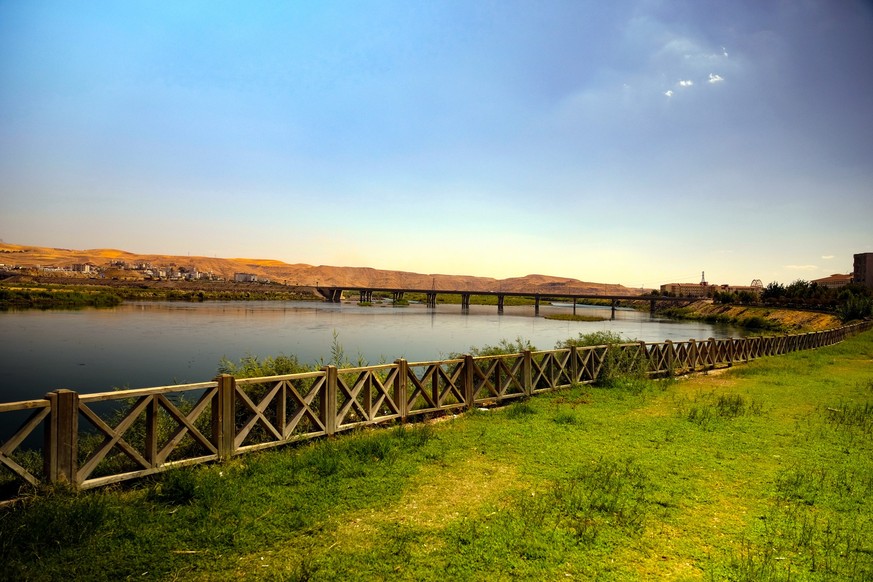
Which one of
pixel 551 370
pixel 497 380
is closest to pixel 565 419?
pixel 497 380

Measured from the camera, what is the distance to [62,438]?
575 cm

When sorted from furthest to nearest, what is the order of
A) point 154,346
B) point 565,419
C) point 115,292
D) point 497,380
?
point 115,292 → point 154,346 → point 497,380 → point 565,419

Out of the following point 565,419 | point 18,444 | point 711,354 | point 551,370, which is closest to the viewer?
point 18,444

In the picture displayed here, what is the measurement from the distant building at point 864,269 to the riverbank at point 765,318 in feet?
262

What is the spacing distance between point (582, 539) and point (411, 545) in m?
1.80

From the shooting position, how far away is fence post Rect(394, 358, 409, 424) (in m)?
9.88

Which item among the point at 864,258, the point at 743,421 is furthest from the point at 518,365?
the point at 864,258

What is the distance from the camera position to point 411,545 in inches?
191

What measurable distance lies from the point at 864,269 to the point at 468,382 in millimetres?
186652

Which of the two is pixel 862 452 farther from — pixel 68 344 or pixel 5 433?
pixel 68 344

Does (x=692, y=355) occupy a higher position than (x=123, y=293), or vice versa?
(x=692, y=355)

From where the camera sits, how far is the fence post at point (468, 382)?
37.1ft

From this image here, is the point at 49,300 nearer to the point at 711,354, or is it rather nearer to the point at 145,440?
the point at 145,440

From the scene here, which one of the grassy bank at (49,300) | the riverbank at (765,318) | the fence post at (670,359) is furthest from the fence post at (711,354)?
the grassy bank at (49,300)
